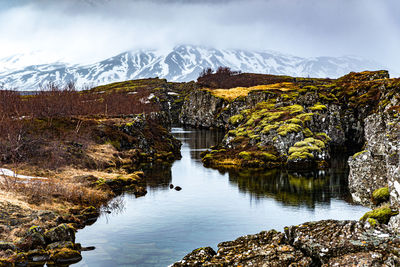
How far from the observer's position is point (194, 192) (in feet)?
159

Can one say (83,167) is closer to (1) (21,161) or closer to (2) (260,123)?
(1) (21,161)

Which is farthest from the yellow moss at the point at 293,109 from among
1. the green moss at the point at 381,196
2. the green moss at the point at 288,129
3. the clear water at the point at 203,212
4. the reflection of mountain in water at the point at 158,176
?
the green moss at the point at 381,196

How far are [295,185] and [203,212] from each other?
1870cm

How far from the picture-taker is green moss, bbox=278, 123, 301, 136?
6856 cm

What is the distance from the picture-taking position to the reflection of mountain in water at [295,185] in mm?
44000

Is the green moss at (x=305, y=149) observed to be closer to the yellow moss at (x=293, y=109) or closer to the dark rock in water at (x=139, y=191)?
the yellow moss at (x=293, y=109)

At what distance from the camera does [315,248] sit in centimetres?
1542

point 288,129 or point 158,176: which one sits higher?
point 288,129

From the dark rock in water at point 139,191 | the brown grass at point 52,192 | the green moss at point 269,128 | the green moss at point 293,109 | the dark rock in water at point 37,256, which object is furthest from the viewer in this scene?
the green moss at point 293,109

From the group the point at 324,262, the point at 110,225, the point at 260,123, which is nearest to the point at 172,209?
the point at 110,225

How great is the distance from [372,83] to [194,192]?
72.0 m

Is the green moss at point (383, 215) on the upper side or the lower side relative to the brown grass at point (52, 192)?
upper

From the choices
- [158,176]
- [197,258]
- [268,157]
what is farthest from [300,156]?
[197,258]

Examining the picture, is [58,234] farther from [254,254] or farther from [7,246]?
[254,254]
